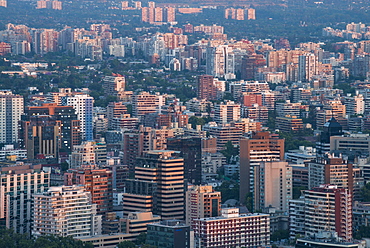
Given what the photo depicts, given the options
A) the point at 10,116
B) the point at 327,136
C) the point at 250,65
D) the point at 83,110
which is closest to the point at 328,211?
the point at 327,136

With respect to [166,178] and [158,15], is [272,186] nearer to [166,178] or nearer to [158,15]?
[166,178]

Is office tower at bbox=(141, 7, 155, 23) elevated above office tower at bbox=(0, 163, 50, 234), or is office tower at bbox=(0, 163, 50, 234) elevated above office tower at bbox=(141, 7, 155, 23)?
office tower at bbox=(141, 7, 155, 23)

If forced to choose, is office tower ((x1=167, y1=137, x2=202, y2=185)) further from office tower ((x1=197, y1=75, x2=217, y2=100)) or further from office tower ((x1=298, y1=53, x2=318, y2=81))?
office tower ((x1=298, y1=53, x2=318, y2=81))

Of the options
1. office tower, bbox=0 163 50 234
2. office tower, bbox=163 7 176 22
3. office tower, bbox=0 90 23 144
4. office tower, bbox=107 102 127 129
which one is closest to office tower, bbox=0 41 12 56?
office tower, bbox=107 102 127 129

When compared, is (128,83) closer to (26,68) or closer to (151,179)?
(26,68)

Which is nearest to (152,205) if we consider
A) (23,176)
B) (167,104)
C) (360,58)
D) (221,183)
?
(23,176)
